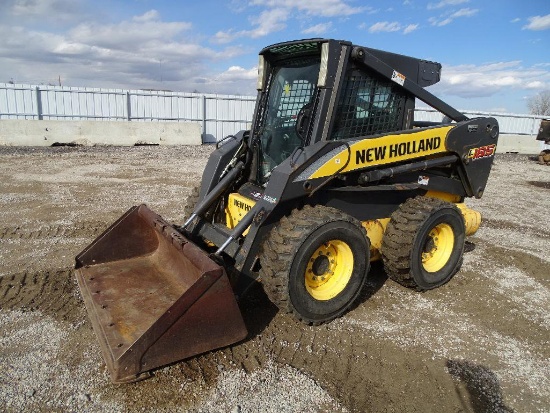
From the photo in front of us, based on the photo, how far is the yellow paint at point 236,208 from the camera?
12.7 feet

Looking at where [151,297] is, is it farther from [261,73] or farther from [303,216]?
[261,73]

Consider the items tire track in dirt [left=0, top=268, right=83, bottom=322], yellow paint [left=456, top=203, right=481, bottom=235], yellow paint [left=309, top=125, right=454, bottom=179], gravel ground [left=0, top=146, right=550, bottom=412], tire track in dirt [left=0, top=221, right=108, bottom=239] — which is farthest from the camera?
tire track in dirt [left=0, top=221, right=108, bottom=239]

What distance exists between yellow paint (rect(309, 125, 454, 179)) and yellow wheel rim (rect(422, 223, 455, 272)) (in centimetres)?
82

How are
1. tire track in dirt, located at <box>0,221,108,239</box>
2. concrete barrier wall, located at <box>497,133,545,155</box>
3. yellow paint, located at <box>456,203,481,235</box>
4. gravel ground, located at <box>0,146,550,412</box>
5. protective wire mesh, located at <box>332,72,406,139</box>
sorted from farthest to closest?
concrete barrier wall, located at <box>497,133,545,155</box>, tire track in dirt, located at <box>0,221,108,239</box>, yellow paint, located at <box>456,203,481,235</box>, protective wire mesh, located at <box>332,72,406,139</box>, gravel ground, located at <box>0,146,550,412</box>

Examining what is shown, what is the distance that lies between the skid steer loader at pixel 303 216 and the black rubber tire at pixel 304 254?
0.01 metres

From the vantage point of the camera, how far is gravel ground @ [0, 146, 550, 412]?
2.66 m

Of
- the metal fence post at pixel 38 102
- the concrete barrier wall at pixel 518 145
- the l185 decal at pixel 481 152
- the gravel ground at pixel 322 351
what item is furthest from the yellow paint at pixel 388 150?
the concrete barrier wall at pixel 518 145

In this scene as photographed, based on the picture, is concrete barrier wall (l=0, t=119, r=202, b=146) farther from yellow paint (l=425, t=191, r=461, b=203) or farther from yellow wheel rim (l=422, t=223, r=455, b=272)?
yellow wheel rim (l=422, t=223, r=455, b=272)

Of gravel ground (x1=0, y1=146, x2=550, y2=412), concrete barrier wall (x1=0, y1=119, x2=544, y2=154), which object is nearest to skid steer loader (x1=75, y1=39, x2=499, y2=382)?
gravel ground (x1=0, y1=146, x2=550, y2=412)

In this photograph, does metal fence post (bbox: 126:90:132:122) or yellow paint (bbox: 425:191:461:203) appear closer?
yellow paint (bbox: 425:191:461:203)

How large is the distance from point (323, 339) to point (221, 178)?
72.6 inches

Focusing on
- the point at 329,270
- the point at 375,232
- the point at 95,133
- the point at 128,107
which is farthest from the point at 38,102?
the point at 329,270

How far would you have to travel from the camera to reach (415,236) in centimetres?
387

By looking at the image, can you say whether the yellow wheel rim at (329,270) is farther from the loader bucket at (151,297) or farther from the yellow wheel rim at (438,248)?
the yellow wheel rim at (438,248)
